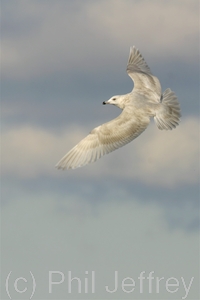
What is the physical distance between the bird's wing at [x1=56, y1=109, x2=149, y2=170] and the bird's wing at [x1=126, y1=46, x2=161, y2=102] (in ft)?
7.74

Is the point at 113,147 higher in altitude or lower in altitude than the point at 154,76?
lower

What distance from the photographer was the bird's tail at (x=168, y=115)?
25.9 metres

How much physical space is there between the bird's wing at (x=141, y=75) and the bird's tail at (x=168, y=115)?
2.30 ft

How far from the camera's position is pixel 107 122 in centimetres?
2581

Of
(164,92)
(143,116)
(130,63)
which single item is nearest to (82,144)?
(143,116)

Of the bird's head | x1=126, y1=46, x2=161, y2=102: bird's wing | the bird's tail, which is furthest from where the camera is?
x1=126, y1=46, x2=161, y2=102: bird's wing

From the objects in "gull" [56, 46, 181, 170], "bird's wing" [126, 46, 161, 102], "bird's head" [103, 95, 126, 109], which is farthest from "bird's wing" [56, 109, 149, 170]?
"bird's wing" [126, 46, 161, 102]

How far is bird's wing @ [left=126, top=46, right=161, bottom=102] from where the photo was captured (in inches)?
1122

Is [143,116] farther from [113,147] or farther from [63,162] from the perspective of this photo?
[63,162]

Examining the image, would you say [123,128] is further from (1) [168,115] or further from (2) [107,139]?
(1) [168,115]

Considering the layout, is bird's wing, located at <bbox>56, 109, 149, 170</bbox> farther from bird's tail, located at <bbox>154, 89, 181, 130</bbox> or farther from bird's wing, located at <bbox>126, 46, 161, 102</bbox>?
bird's wing, located at <bbox>126, 46, 161, 102</bbox>

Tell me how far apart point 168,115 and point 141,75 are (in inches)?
165

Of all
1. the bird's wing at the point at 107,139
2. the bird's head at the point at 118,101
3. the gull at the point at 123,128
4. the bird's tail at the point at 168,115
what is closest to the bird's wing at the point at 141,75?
the bird's tail at the point at 168,115

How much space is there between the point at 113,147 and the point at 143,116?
1.45 meters
